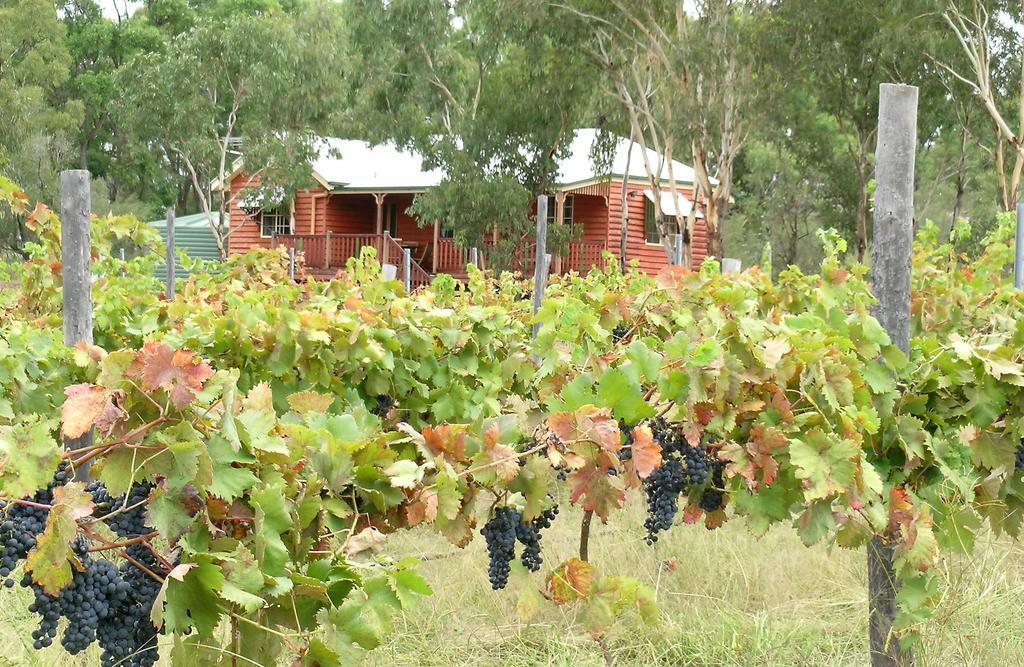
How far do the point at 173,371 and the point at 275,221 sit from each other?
3275cm

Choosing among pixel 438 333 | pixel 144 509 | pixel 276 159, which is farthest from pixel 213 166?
pixel 144 509

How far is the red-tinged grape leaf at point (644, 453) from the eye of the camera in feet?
8.56

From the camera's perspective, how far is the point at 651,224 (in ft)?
103

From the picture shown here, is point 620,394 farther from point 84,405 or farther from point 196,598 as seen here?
point 84,405

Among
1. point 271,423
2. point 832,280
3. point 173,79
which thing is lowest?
point 271,423

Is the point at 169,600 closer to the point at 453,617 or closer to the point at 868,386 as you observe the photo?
the point at 868,386

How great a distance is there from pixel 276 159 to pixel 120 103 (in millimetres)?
6403

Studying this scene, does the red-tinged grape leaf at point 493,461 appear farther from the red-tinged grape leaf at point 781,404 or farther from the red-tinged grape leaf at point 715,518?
the red-tinged grape leaf at point 715,518

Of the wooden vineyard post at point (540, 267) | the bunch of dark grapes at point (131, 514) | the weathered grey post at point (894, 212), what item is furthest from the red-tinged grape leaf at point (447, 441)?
the wooden vineyard post at point (540, 267)

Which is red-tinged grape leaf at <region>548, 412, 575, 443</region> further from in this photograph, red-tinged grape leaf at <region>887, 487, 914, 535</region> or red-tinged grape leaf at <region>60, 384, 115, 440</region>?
red-tinged grape leaf at <region>887, 487, 914, 535</region>

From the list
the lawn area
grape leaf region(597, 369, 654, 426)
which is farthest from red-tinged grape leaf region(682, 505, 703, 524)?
the lawn area

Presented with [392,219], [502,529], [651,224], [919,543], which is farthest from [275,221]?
[502,529]

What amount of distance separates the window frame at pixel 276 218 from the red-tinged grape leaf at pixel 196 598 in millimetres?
31046

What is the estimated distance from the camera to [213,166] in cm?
3556
